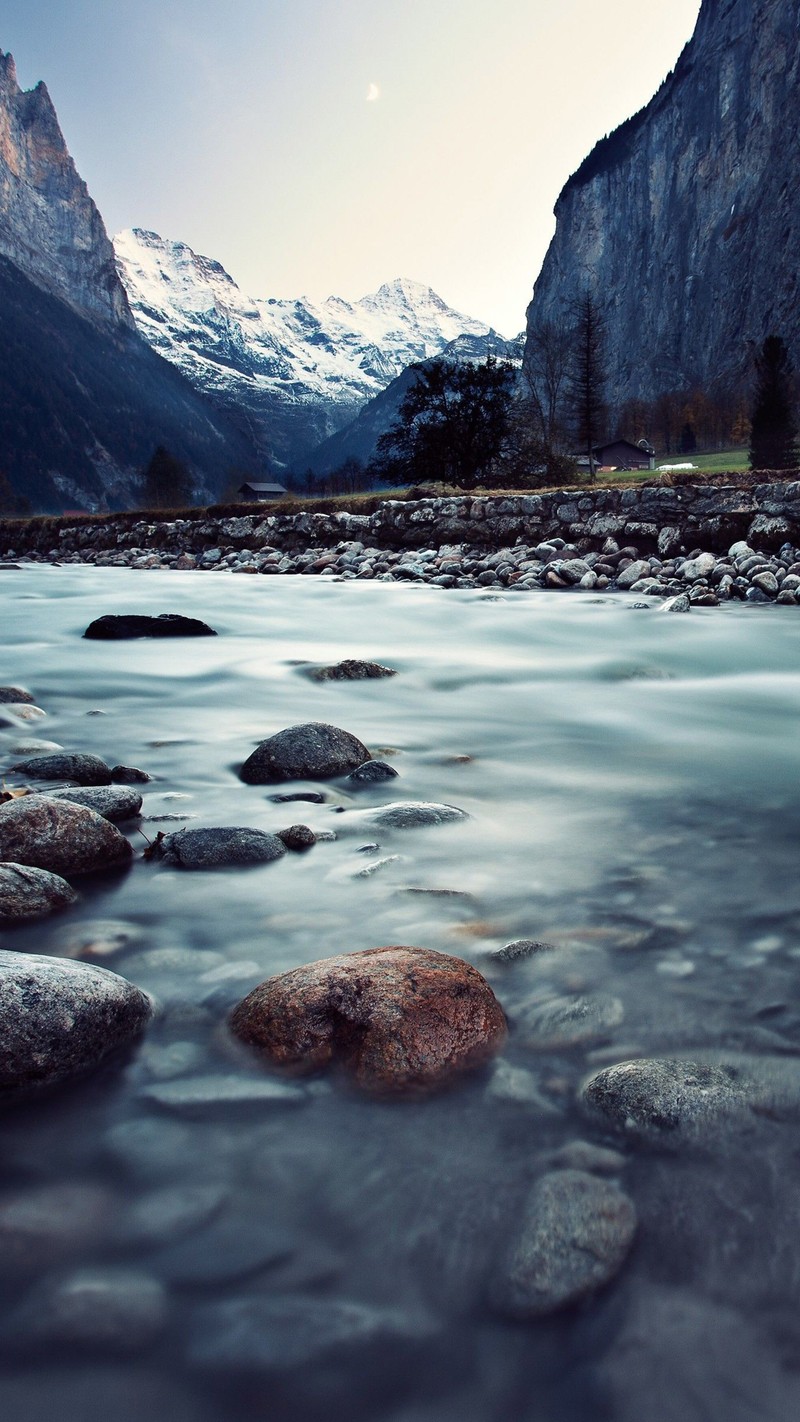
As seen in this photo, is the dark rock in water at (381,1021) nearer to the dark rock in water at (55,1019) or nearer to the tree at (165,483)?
the dark rock in water at (55,1019)

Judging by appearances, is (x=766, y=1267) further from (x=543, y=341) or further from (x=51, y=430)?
(x=51, y=430)

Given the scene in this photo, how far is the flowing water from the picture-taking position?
125cm

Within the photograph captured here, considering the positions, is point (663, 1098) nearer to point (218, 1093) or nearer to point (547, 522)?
point (218, 1093)

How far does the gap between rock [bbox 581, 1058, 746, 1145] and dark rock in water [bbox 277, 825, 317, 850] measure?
5.02ft

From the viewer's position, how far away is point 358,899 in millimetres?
2752

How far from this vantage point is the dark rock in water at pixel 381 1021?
1875 mm

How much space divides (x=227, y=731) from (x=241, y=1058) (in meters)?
3.45

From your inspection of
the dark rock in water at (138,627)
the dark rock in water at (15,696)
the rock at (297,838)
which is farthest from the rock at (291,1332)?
the dark rock in water at (138,627)

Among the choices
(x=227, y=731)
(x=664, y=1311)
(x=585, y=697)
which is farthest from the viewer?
(x=585, y=697)

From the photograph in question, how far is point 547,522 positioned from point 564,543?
71 cm

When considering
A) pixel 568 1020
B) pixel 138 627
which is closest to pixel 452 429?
pixel 138 627

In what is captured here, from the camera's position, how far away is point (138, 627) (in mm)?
9680

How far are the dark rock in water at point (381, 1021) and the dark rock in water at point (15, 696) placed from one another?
449 centimetres

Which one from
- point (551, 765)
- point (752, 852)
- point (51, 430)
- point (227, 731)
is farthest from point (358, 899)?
point (51, 430)
